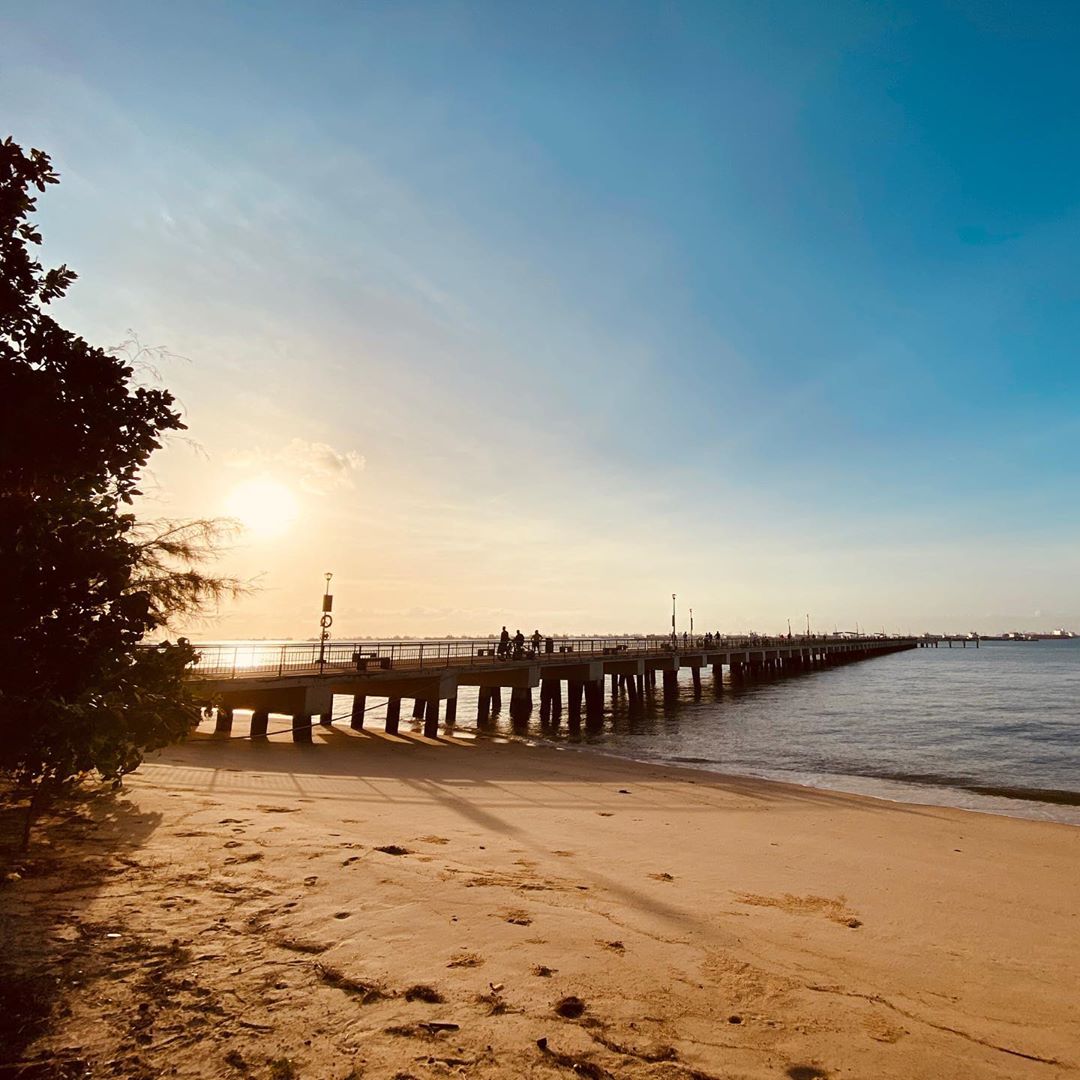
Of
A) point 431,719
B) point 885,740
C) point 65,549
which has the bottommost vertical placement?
point 885,740

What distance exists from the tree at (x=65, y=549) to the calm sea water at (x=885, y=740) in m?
20.1

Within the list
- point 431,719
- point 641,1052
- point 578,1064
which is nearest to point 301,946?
point 578,1064

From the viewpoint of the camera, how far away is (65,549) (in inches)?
243

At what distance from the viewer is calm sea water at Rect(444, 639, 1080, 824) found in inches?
818

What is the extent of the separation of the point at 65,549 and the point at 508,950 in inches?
218

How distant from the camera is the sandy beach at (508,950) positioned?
3.94m

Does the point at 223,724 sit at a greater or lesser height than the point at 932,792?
greater

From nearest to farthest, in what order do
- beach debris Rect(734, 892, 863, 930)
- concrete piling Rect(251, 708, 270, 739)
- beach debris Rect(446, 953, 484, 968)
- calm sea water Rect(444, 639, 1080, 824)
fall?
1. beach debris Rect(446, 953, 484, 968)
2. beach debris Rect(734, 892, 863, 930)
3. calm sea water Rect(444, 639, 1080, 824)
4. concrete piling Rect(251, 708, 270, 739)

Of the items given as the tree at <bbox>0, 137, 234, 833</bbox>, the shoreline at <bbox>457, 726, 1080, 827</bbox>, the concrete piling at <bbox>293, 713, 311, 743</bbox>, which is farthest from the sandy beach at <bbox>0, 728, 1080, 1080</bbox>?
the concrete piling at <bbox>293, 713, 311, 743</bbox>

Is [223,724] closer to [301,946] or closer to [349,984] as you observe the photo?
[301,946]

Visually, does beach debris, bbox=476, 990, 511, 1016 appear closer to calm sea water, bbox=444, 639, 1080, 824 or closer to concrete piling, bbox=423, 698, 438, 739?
calm sea water, bbox=444, 639, 1080, 824

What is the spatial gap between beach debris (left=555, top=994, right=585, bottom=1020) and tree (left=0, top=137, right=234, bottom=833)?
472cm

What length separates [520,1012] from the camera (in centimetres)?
438

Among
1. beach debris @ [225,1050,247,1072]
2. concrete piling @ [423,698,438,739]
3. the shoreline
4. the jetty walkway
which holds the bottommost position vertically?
the shoreline
